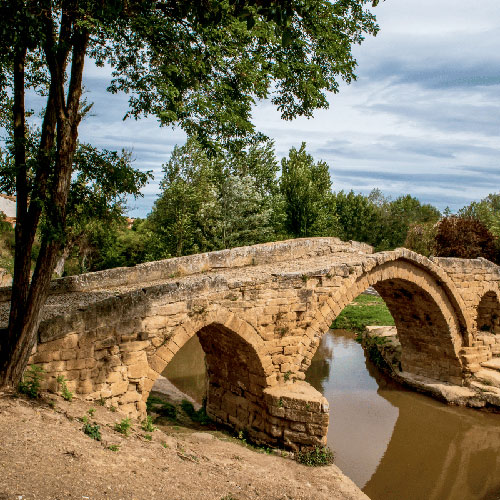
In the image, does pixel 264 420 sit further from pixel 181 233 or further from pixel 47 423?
pixel 181 233

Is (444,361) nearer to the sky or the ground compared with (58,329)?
nearer to the ground

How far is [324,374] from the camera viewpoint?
48.1ft

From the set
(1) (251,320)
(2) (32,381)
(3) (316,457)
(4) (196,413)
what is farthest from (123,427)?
(4) (196,413)

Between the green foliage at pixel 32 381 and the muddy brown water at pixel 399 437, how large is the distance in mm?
6213

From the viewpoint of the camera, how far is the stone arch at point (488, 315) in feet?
48.1

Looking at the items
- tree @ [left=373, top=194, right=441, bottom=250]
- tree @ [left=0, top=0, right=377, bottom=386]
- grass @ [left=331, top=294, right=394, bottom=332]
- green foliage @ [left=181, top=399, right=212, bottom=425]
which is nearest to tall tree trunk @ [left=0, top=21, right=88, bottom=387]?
tree @ [left=0, top=0, right=377, bottom=386]

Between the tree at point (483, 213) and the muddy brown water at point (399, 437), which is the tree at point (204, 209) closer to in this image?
the muddy brown water at point (399, 437)

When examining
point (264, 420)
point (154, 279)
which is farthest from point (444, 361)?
point (154, 279)

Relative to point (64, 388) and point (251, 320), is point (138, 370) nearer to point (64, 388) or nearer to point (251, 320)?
point (64, 388)

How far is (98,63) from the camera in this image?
20.9 feet

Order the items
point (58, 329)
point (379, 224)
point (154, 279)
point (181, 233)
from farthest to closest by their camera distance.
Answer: point (379, 224)
point (181, 233)
point (154, 279)
point (58, 329)

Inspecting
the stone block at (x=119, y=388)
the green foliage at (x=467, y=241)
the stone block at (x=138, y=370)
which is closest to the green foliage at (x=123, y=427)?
the stone block at (x=119, y=388)

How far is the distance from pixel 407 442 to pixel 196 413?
5042 mm

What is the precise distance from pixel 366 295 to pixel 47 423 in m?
25.7
